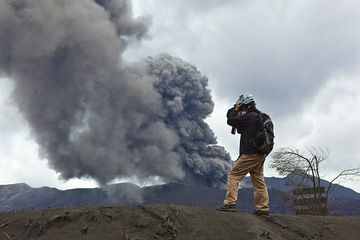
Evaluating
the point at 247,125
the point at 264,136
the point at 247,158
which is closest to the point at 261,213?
the point at 247,158

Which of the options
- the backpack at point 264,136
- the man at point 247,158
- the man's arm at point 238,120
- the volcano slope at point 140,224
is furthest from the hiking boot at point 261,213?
the man's arm at point 238,120

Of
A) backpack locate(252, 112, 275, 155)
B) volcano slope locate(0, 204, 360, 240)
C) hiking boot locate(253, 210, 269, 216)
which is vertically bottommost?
volcano slope locate(0, 204, 360, 240)

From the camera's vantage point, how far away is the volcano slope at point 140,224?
19.5 feet

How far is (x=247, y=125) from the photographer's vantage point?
7398 millimetres

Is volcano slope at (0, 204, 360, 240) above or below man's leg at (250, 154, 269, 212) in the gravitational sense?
below

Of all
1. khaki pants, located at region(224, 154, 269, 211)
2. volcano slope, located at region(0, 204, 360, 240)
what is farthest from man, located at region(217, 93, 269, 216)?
volcano slope, located at region(0, 204, 360, 240)

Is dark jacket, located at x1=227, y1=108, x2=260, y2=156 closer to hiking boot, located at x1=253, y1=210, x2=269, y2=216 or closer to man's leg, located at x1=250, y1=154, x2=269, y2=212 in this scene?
man's leg, located at x1=250, y1=154, x2=269, y2=212

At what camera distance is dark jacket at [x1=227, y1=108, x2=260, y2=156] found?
291 inches

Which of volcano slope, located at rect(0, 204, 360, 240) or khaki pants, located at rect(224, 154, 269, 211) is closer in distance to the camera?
volcano slope, located at rect(0, 204, 360, 240)

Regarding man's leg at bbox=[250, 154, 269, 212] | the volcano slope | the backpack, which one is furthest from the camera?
man's leg at bbox=[250, 154, 269, 212]

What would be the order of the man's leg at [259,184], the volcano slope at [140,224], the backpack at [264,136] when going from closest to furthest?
the volcano slope at [140,224] → the backpack at [264,136] → the man's leg at [259,184]

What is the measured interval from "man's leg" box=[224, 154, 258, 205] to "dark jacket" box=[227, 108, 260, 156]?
103 millimetres

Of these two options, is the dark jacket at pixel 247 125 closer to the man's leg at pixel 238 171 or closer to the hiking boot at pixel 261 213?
the man's leg at pixel 238 171

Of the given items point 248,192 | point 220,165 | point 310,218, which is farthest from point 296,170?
point 248,192
